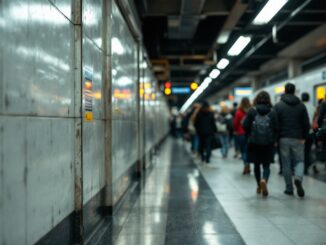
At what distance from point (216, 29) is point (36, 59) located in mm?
11518

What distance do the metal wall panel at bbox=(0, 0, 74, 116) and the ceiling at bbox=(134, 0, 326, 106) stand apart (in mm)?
3262

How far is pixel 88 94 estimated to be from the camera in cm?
428

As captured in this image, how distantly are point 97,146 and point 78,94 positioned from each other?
3.84 feet

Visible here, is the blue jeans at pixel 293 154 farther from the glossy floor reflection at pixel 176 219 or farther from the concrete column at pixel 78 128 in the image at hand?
the concrete column at pixel 78 128

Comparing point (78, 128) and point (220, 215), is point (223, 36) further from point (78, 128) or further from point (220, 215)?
point (78, 128)

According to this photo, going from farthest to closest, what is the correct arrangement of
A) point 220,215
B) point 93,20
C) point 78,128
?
point 220,215 < point 93,20 < point 78,128

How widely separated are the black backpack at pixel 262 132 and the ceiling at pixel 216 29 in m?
1.54

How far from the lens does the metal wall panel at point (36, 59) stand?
2348 mm

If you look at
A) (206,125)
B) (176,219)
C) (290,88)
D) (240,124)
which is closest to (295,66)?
(206,125)

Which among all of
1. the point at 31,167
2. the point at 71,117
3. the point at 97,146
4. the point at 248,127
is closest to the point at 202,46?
the point at 248,127

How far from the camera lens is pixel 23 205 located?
254 cm

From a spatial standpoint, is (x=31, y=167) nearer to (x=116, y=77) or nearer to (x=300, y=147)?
(x=116, y=77)

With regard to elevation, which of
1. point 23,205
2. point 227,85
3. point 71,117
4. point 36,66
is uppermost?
point 227,85

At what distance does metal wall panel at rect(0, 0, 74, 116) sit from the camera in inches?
92.4
